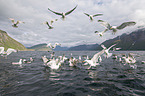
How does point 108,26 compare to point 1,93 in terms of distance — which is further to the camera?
point 108,26

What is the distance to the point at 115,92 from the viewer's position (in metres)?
5.82

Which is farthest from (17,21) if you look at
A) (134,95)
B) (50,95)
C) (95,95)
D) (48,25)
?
(134,95)

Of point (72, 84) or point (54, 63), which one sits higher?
point (54, 63)

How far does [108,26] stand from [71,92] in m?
7.00

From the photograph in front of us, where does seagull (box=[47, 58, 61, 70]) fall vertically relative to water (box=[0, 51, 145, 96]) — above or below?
above

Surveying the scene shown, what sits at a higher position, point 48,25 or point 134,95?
point 48,25

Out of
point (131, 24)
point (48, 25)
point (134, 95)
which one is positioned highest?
point (48, 25)

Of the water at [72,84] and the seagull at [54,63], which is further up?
the seagull at [54,63]

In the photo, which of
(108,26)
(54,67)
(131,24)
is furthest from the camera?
(54,67)

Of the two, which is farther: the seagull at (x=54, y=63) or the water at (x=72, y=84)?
the seagull at (x=54, y=63)

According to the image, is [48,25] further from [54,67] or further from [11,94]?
[11,94]

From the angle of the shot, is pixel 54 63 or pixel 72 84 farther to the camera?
pixel 54 63

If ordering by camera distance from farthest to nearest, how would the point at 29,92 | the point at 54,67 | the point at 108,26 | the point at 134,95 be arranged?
1. the point at 54,67
2. the point at 108,26
3. the point at 29,92
4. the point at 134,95

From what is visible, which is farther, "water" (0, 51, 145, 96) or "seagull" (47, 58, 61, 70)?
"seagull" (47, 58, 61, 70)
